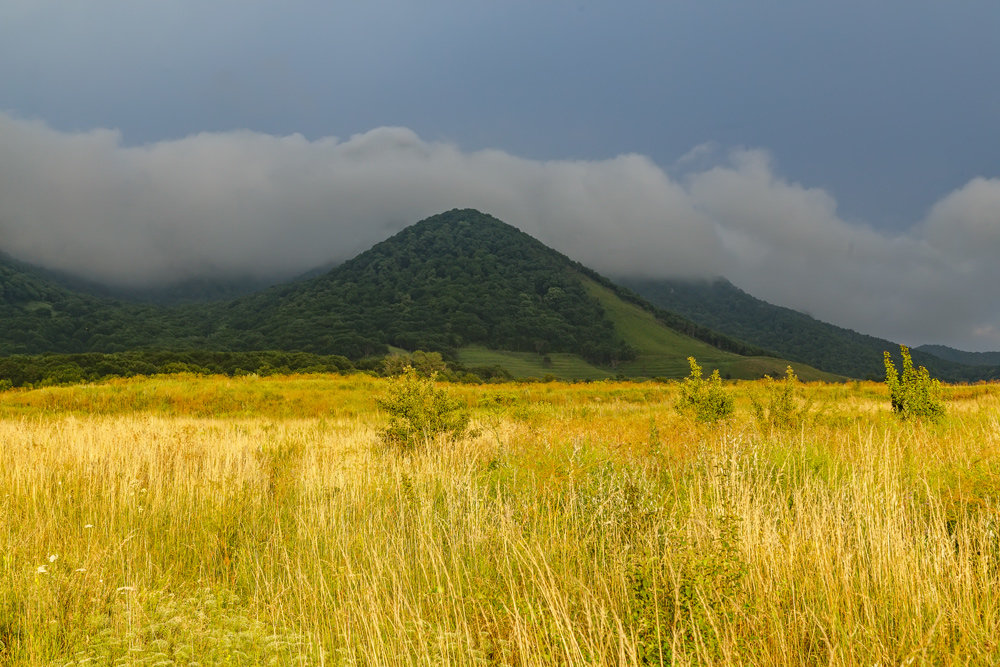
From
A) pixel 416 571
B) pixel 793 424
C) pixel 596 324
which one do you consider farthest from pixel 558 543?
pixel 596 324

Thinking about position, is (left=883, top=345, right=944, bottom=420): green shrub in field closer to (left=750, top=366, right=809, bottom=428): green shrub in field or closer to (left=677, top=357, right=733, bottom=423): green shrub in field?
(left=750, top=366, right=809, bottom=428): green shrub in field

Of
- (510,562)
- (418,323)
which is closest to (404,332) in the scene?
(418,323)

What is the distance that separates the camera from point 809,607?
3018 millimetres

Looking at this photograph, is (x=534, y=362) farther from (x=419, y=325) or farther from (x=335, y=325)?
(x=335, y=325)

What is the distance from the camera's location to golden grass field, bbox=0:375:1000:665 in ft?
9.44

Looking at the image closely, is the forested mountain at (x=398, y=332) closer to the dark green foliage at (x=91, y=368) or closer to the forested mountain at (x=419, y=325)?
the forested mountain at (x=419, y=325)

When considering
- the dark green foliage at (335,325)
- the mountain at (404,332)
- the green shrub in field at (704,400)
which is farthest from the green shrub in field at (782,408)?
the dark green foliage at (335,325)

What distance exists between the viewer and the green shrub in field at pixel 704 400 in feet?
43.7

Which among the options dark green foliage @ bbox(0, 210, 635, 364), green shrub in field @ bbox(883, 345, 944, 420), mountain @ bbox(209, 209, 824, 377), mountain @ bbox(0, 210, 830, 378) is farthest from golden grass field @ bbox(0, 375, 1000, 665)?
dark green foliage @ bbox(0, 210, 635, 364)

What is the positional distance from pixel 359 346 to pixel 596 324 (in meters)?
84.4

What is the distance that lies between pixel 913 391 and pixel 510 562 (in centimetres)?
1153

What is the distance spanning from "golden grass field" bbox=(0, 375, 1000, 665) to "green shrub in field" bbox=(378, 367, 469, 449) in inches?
117

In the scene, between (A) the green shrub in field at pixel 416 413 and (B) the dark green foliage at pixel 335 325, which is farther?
(B) the dark green foliage at pixel 335 325

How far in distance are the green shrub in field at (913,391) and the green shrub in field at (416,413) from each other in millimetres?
9541
